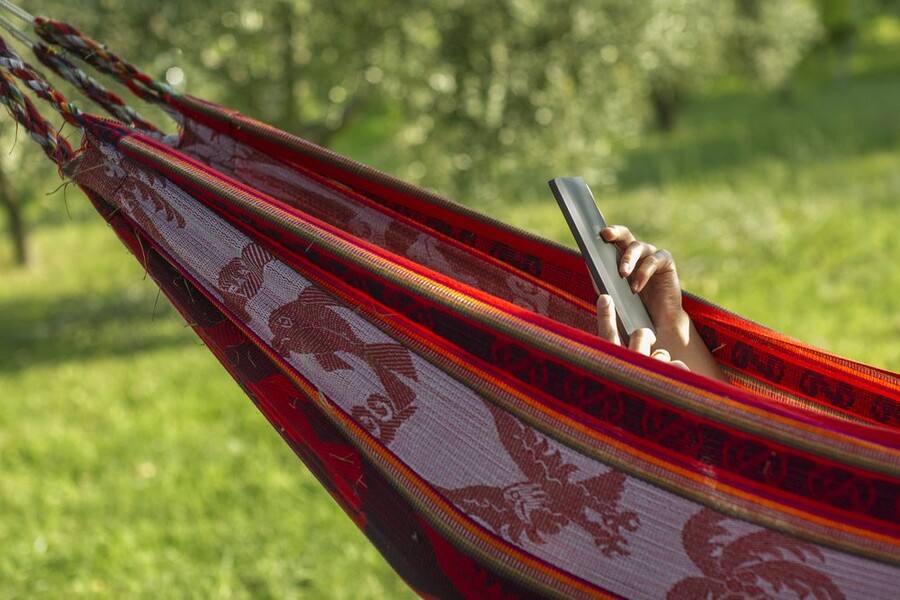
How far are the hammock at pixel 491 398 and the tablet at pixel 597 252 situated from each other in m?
0.16

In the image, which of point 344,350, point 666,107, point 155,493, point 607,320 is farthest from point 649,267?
point 666,107

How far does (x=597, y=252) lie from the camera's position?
1.80m

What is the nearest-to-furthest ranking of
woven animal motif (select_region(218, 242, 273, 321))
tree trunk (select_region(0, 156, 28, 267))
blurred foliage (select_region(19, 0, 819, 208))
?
woven animal motif (select_region(218, 242, 273, 321)) → blurred foliage (select_region(19, 0, 819, 208)) → tree trunk (select_region(0, 156, 28, 267))

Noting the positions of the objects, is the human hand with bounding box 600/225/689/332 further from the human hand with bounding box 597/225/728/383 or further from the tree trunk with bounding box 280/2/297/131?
the tree trunk with bounding box 280/2/297/131

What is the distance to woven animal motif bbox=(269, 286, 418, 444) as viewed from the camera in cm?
161

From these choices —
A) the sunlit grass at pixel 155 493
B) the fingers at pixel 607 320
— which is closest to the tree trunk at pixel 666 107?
the sunlit grass at pixel 155 493

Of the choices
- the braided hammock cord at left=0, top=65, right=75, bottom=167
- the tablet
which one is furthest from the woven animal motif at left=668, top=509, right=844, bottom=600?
the braided hammock cord at left=0, top=65, right=75, bottom=167

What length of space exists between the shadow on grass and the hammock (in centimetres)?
445

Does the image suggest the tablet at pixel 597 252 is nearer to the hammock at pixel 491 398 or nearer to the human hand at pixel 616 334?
the human hand at pixel 616 334

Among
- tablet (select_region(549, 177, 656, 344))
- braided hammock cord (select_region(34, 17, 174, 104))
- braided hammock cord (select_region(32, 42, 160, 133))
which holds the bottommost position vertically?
braided hammock cord (select_region(32, 42, 160, 133))

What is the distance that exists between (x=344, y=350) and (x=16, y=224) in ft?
33.7

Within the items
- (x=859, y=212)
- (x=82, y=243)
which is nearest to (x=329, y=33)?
(x=859, y=212)

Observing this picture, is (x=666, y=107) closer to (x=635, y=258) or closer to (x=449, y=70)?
(x=449, y=70)

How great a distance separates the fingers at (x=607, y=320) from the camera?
1.71 m
